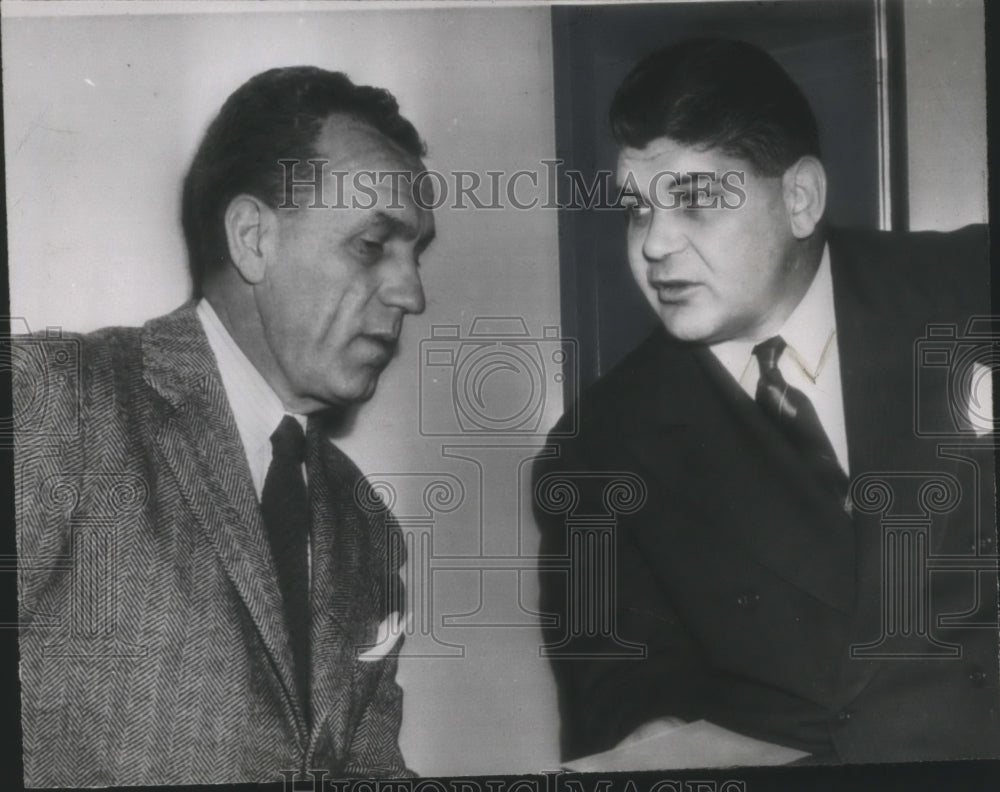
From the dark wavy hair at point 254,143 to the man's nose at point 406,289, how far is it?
299 millimetres

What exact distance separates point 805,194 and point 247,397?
130 cm

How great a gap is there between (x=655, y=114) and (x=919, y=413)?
0.89m

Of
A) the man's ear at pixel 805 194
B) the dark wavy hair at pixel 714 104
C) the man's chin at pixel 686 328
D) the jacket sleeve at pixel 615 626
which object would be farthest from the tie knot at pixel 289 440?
the man's ear at pixel 805 194

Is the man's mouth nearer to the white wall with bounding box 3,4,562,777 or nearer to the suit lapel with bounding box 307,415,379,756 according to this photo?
the white wall with bounding box 3,4,562,777

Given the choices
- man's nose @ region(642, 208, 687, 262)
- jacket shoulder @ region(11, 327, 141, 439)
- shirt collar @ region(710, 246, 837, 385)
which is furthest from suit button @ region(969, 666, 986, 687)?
jacket shoulder @ region(11, 327, 141, 439)

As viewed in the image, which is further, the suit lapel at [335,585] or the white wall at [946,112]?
Answer: the white wall at [946,112]

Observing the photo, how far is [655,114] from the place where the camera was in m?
2.47

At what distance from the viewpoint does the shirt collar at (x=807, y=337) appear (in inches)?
98.7

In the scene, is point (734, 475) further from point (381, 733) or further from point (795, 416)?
point (381, 733)

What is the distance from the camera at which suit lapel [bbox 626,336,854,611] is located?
2.47 metres

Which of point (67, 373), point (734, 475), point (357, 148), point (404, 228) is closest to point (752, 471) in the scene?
point (734, 475)

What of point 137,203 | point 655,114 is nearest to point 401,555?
point 137,203

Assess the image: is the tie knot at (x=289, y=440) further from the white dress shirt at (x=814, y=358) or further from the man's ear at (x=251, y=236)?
the white dress shirt at (x=814, y=358)

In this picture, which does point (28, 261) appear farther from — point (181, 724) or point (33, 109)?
point (181, 724)
